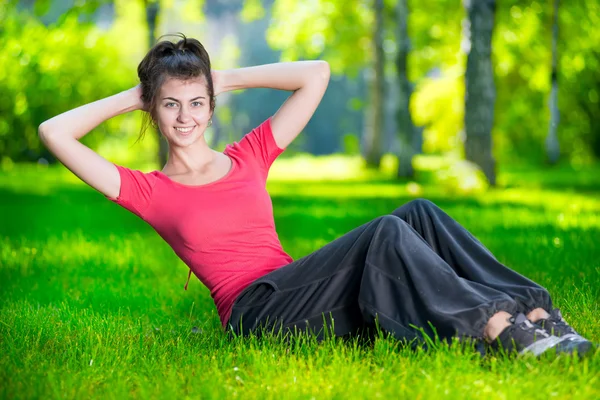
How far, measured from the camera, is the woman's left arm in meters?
4.46

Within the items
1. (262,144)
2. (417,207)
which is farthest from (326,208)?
(417,207)

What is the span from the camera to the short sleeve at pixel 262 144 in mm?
4418

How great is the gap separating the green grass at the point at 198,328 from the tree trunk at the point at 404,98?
253 inches

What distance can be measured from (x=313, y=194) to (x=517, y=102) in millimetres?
13872

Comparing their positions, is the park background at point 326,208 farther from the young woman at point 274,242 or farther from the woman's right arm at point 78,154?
the woman's right arm at point 78,154

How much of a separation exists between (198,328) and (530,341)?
1965mm

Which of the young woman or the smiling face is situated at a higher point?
the smiling face

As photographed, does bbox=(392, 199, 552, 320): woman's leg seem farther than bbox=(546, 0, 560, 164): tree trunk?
No

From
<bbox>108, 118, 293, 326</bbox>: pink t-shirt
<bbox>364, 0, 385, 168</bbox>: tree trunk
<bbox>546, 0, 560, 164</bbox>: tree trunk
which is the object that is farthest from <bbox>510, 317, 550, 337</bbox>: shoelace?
<bbox>364, 0, 385, 168</bbox>: tree trunk

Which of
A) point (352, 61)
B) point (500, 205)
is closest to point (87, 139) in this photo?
point (352, 61)

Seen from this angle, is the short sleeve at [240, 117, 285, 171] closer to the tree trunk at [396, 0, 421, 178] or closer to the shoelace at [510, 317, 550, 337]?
the shoelace at [510, 317, 550, 337]

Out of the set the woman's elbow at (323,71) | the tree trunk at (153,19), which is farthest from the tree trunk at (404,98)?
the woman's elbow at (323,71)

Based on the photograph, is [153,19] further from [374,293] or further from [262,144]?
[374,293]

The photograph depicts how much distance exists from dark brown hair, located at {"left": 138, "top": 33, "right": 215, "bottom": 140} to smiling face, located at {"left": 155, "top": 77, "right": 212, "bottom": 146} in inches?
1.3
